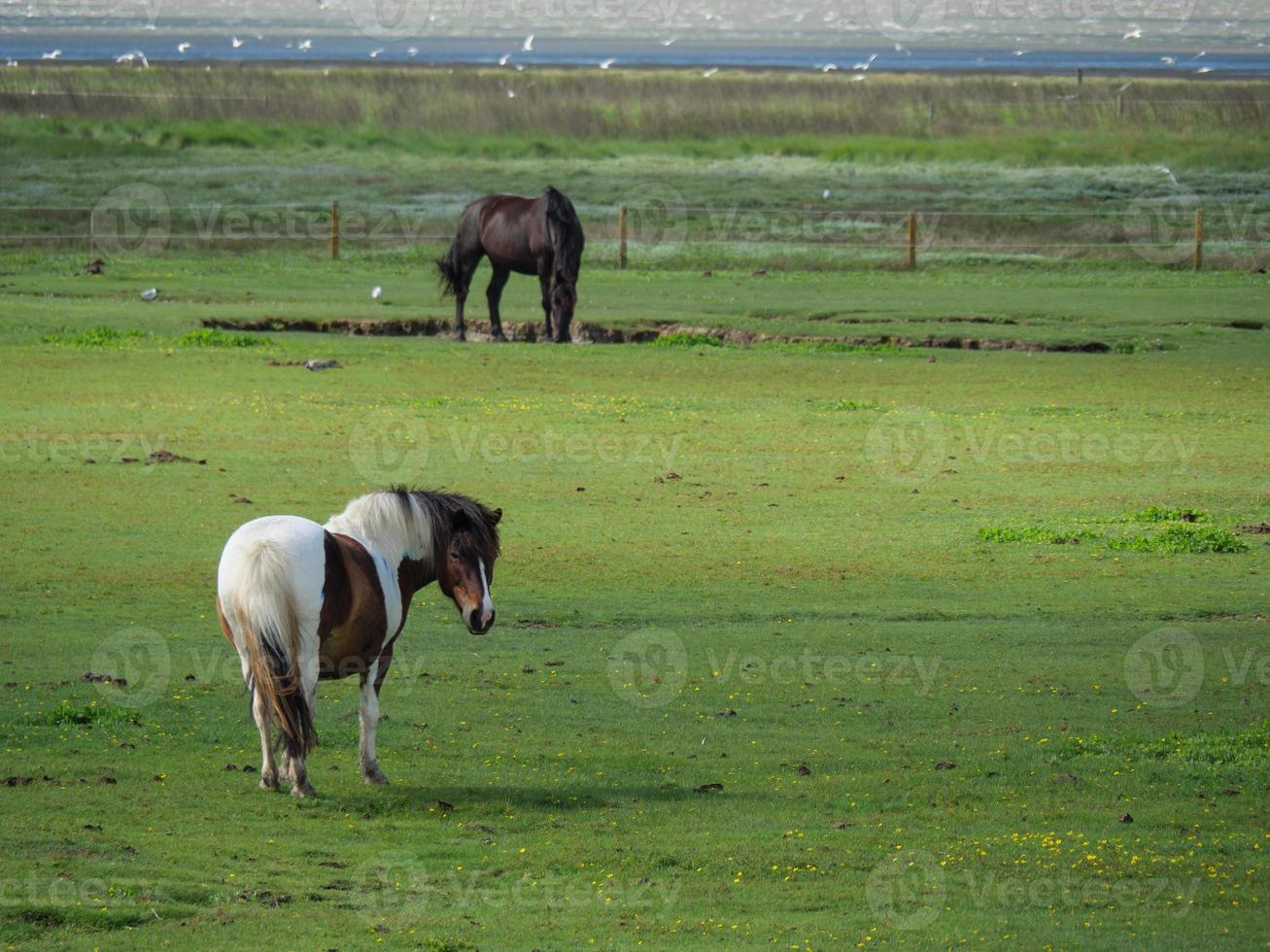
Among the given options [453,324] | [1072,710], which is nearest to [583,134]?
[453,324]

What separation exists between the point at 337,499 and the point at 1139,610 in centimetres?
838

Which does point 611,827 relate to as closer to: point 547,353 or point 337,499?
point 337,499

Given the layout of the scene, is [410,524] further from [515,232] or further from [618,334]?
[515,232]

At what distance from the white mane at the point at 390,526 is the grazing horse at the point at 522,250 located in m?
20.8

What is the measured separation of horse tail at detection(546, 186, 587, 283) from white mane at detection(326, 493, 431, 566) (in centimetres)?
2085

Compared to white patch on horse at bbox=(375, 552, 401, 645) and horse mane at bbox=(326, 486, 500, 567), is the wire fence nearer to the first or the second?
horse mane at bbox=(326, 486, 500, 567)

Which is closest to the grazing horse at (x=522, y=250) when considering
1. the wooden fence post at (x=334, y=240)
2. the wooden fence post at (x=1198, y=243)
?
the wooden fence post at (x=334, y=240)

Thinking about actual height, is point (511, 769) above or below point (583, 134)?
below

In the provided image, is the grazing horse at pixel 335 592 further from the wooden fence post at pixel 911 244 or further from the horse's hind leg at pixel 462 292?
the wooden fence post at pixel 911 244

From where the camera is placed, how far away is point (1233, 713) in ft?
A: 37.6

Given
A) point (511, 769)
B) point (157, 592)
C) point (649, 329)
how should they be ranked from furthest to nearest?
point (649, 329) < point (157, 592) < point (511, 769)

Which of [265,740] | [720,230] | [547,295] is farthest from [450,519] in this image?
[720,230]

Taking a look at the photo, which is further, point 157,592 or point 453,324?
point 453,324

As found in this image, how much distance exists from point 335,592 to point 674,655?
4.33m
